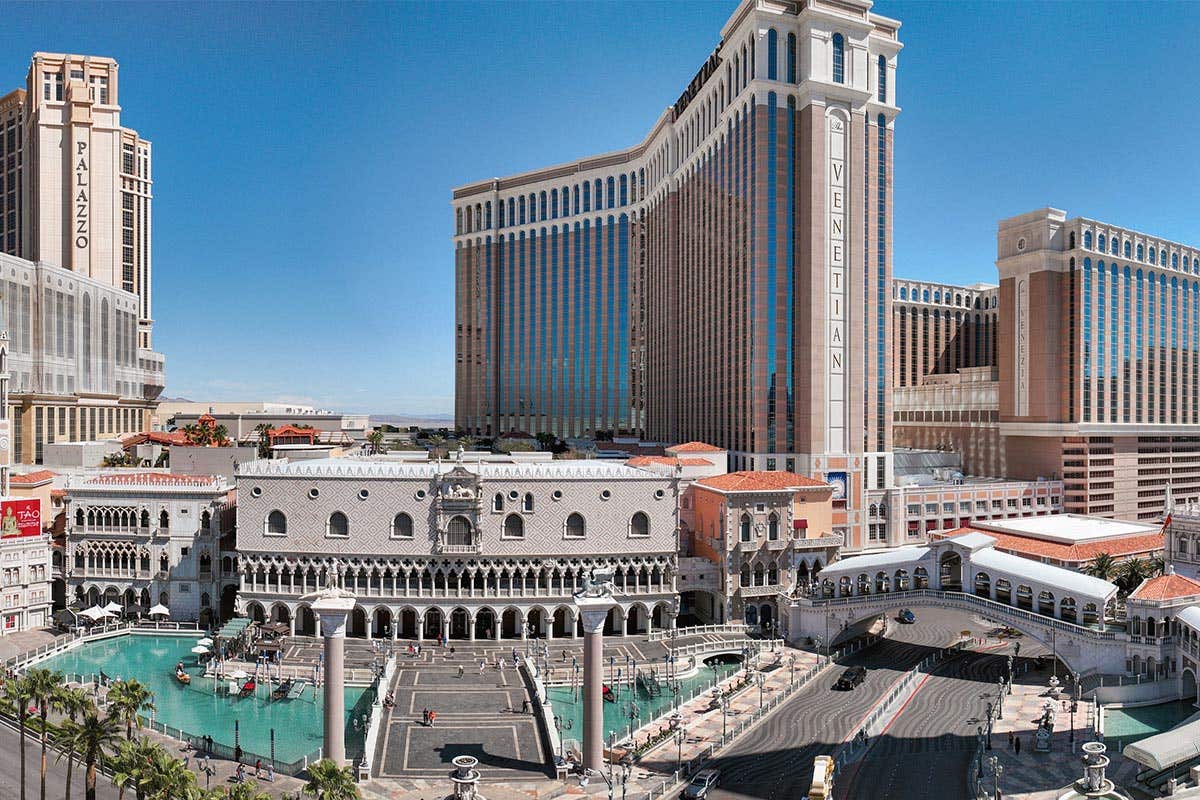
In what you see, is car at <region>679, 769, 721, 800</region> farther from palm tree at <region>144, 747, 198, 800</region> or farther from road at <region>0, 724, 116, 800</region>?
road at <region>0, 724, 116, 800</region>

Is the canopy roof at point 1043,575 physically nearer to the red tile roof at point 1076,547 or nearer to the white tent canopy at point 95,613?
the red tile roof at point 1076,547

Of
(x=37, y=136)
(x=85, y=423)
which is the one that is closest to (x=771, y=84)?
(x=85, y=423)

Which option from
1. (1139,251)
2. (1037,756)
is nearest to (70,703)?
(1037,756)

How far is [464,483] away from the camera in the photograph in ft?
237

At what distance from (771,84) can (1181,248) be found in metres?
78.2

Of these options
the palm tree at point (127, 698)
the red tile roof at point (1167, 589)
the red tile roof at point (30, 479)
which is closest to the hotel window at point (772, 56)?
the red tile roof at point (1167, 589)

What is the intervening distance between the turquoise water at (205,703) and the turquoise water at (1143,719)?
45873 mm

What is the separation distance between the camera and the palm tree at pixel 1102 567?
3090 inches

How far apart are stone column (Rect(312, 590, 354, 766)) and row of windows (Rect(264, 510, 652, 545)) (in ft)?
86.2

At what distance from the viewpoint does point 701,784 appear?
1719 inches

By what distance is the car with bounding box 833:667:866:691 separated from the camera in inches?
2374

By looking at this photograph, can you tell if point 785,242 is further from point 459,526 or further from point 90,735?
point 90,735

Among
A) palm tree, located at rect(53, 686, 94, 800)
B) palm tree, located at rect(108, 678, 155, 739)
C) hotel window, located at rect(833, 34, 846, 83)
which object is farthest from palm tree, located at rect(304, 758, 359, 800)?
hotel window, located at rect(833, 34, 846, 83)

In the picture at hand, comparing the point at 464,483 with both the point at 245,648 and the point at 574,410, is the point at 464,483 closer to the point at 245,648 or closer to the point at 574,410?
the point at 245,648
